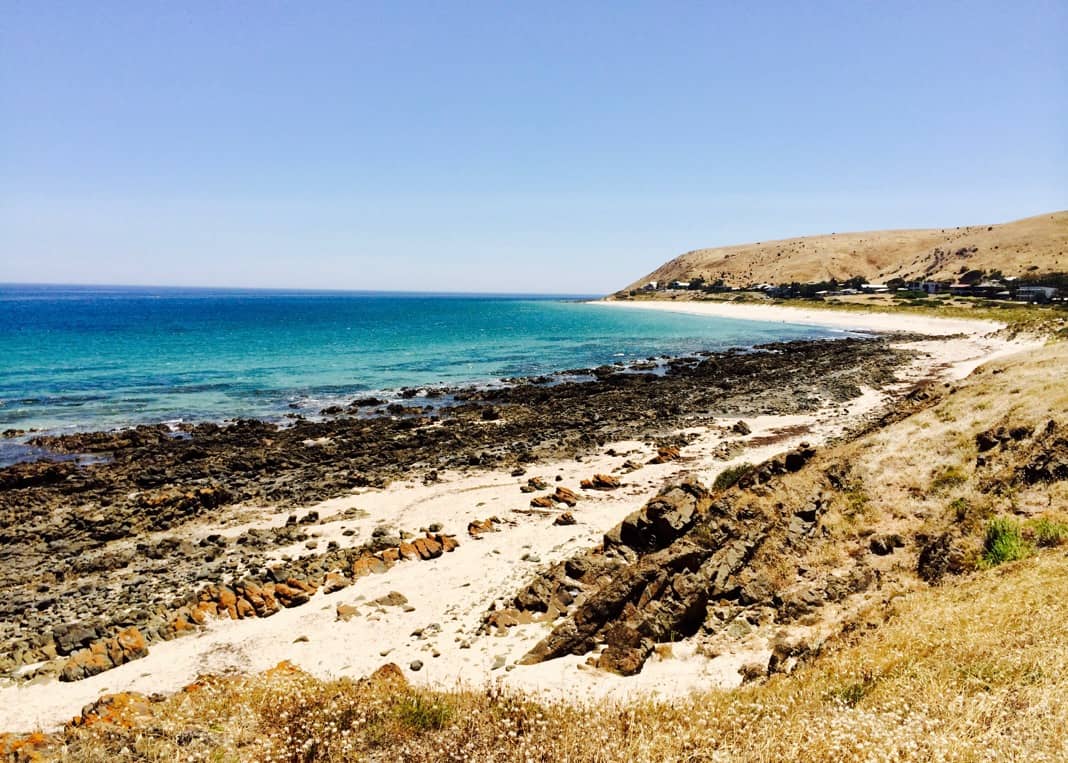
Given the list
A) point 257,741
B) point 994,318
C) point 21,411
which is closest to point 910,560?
point 257,741

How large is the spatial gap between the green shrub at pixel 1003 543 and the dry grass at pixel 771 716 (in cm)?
119

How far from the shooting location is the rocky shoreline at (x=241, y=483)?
1428 cm

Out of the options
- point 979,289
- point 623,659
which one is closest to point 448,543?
point 623,659

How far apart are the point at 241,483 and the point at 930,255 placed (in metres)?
179

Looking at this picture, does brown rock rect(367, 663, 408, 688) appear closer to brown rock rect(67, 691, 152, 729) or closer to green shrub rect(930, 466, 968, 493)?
brown rock rect(67, 691, 152, 729)

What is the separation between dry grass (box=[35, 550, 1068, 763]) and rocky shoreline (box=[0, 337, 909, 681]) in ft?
23.4

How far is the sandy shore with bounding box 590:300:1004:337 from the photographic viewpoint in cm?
7581

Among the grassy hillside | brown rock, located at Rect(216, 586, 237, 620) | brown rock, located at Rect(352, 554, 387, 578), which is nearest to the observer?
the grassy hillside

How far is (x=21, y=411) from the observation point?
3581 cm

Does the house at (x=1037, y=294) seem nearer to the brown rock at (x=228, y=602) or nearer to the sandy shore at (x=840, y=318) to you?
the sandy shore at (x=840, y=318)

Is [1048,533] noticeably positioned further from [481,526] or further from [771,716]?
[481,526]

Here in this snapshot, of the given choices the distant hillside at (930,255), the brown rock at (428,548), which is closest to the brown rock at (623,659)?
the brown rock at (428,548)

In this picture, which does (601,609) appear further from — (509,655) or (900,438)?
(900,438)

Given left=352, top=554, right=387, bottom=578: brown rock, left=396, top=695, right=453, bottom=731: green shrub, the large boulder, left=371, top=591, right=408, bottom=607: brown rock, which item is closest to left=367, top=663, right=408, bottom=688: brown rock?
left=396, top=695, right=453, bottom=731: green shrub
